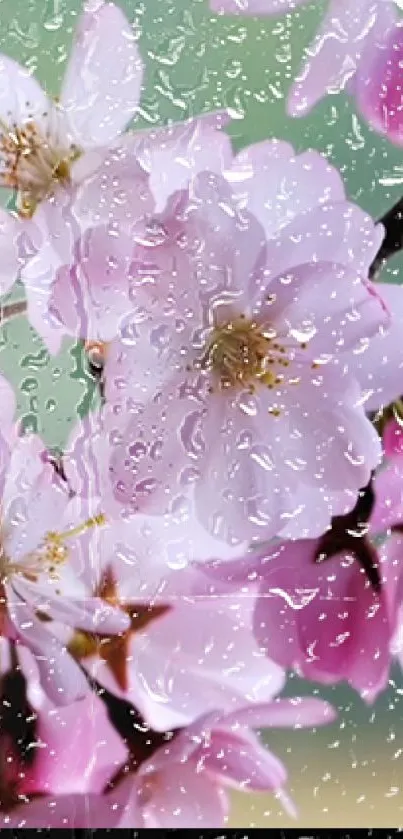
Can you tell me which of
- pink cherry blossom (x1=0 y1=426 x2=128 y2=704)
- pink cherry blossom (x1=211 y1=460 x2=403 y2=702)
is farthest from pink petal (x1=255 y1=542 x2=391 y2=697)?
pink cherry blossom (x1=0 y1=426 x2=128 y2=704)

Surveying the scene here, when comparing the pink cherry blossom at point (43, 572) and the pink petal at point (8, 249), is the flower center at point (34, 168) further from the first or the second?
the pink cherry blossom at point (43, 572)

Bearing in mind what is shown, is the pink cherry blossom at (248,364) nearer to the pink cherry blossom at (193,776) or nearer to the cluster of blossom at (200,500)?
the cluster of blossom at (200,500)

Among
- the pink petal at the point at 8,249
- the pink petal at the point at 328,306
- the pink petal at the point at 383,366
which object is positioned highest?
the pink petal at the point at 8,249

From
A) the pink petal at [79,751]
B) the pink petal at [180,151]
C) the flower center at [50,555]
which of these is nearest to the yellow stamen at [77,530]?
the flower center at [50,555]

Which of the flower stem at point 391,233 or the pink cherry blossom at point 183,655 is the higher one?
the flower stem at point 391,233

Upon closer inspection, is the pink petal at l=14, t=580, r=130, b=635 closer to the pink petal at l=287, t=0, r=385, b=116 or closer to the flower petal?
the flower petal

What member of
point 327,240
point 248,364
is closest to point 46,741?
point 248,364
